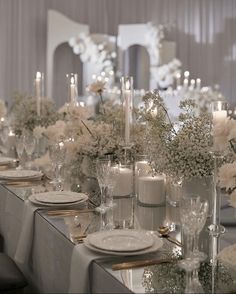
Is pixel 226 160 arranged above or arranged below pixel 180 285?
above

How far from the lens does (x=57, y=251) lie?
200cm

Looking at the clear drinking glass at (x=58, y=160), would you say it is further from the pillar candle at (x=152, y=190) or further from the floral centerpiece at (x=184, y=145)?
the floral centerpiece at (x=184, y=145)

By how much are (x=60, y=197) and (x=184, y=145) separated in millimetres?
661

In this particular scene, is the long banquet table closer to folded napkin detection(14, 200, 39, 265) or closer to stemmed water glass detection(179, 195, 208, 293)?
folded napkin detection(14, 200, 39, 265)

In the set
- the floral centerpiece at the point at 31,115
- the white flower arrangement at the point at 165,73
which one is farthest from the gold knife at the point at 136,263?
the white flower arrangement at the point at 165,73

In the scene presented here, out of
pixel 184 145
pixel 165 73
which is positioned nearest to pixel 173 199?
pixel 184 145

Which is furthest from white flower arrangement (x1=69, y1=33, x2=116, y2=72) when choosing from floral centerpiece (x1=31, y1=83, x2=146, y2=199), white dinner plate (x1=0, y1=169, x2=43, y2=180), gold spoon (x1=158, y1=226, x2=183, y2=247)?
gold spoon (x1=158, y1=226, x2=183, y2=247)

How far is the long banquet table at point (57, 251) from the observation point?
Answer: 1.57 m

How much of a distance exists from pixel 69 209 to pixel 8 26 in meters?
6.56

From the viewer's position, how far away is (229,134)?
5.85ft

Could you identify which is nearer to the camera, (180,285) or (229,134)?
(180,285)

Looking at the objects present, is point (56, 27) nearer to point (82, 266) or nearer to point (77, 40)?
point (77, 40)

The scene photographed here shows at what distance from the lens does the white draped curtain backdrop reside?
8406 millimetres

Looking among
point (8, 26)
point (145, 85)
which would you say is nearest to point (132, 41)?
point (145, 85)
